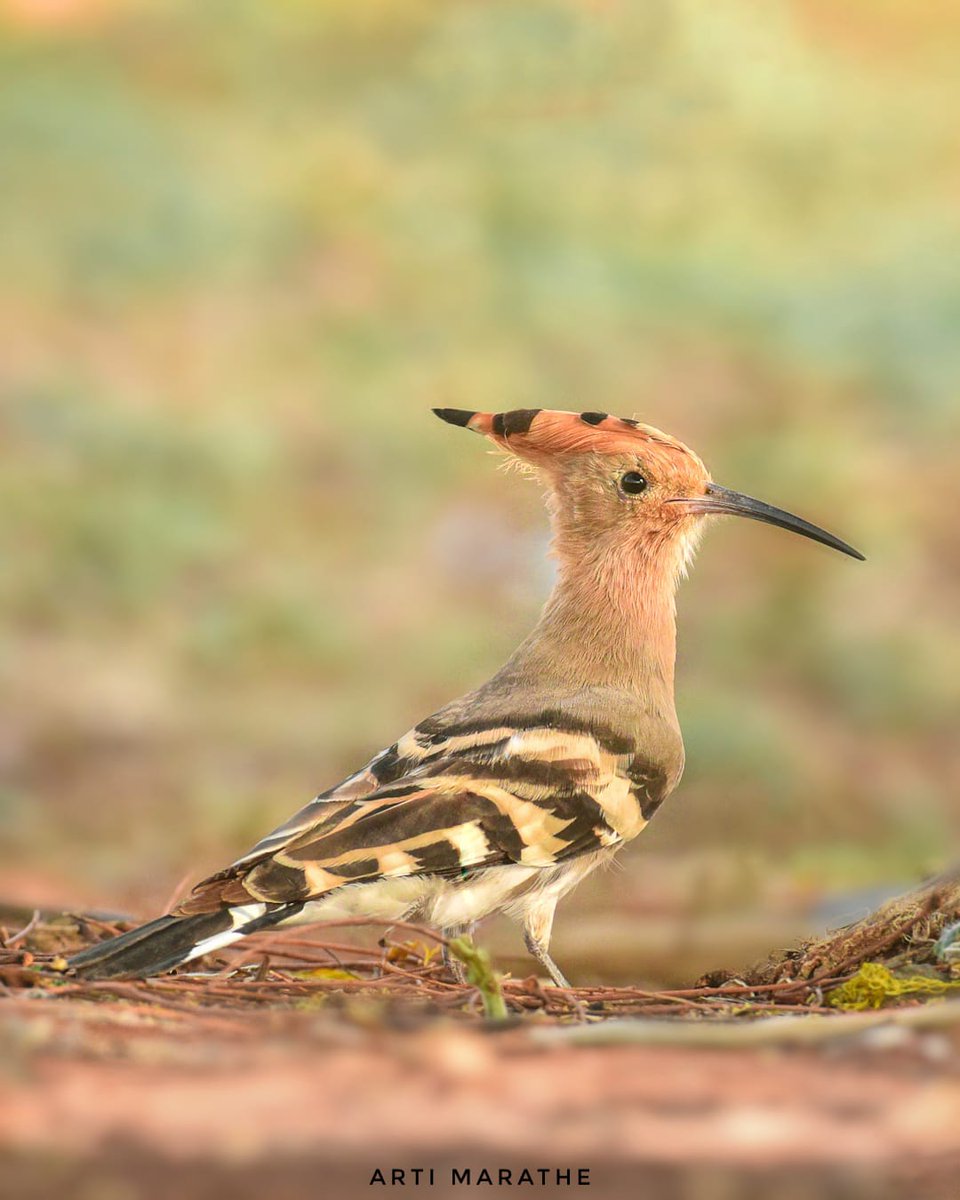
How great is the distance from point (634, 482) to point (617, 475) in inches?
1.1

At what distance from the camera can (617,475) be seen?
2182 mm

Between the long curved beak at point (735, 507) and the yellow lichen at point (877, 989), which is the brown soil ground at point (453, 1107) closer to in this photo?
the yellow lichen at point (877, 989)

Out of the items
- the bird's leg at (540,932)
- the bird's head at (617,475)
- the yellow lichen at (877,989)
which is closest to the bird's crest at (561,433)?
the bird's head at (617,475)

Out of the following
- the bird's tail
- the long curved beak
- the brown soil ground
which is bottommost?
the brown soil ground

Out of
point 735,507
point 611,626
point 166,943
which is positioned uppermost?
point 735,507

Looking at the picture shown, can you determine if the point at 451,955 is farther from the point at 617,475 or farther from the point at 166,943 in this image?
the point at 617,475

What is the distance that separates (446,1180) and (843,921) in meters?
1.37

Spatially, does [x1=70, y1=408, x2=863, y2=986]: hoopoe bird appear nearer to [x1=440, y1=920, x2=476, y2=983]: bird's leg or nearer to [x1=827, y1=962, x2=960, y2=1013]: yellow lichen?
[x1=440, y1=920, x2=476, y2=983]: bird's leg

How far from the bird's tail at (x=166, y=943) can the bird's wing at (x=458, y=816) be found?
2 cm

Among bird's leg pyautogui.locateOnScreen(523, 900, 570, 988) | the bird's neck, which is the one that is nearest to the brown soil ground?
A: bird's leg pyautogui.locateOnScreen(523, 900, 570, 988)

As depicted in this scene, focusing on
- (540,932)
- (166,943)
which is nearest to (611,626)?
(540,932)

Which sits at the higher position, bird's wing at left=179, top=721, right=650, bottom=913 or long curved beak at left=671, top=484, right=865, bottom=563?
long curved beak at left=671, top=484, right=865, bottom=563

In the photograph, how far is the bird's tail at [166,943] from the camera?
1.66 m

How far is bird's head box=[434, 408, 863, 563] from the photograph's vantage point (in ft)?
7.11
